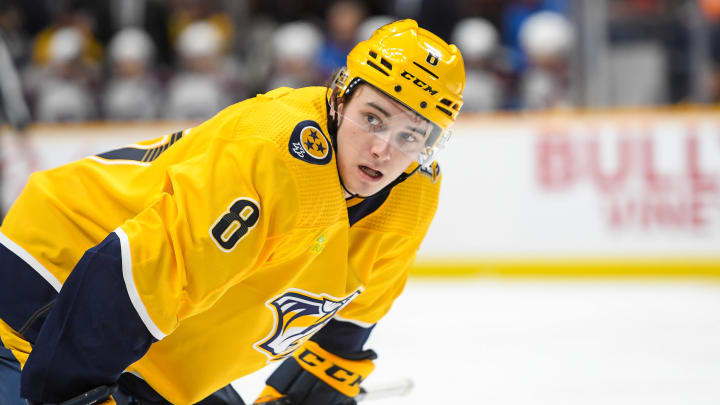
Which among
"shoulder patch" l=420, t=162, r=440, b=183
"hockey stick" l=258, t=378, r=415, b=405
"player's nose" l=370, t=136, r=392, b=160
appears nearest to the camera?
"player's nose" l=370, t=136, r=392, b=160

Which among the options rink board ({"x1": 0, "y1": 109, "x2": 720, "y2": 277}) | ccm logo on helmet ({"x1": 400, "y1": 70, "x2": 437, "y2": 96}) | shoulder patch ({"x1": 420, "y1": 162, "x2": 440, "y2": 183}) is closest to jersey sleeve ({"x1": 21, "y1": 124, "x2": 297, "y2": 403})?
ccm logo on helmet ({"x1": 400, "y1": 70, "x2": 437, "y2": 96})

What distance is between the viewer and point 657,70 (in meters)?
6.09

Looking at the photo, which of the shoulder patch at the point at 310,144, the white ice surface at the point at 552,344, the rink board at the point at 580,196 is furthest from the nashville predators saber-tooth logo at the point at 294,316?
the rink board at the point at 580,196

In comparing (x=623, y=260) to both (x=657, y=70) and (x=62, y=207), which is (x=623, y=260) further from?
(x=62, y=207)

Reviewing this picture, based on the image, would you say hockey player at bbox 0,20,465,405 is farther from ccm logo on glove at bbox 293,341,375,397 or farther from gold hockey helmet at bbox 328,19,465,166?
ccm logo on glove at bbox 293,341,375,397

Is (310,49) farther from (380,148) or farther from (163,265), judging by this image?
(163,265)

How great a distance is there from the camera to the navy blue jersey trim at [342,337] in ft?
6.74

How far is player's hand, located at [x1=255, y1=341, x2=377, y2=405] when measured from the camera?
2055mm

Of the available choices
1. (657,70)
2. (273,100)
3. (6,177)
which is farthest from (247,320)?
(657,70)

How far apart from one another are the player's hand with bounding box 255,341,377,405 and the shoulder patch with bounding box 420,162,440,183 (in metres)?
0.50

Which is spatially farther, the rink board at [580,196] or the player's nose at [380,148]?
the rink board at [580,196]

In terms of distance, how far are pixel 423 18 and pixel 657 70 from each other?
1.80 metres

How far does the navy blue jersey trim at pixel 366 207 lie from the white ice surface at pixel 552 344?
1172 millimetres

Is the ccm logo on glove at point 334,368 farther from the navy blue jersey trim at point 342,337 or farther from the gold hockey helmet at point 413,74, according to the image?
the gold hockey helmet at point 413,74
